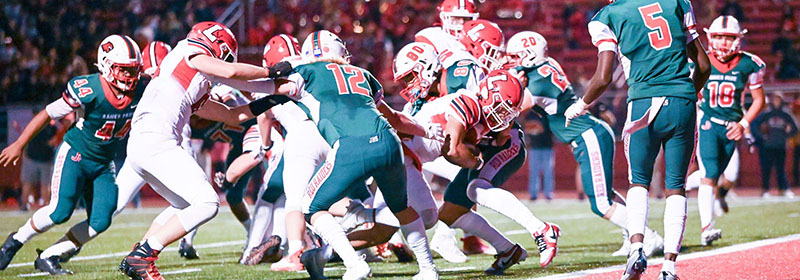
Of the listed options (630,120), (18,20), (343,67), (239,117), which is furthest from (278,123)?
(18,20)

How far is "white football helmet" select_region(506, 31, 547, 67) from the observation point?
25.2 ft

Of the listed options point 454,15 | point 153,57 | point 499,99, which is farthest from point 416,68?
point 153,57

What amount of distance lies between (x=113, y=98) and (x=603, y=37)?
3319 millimetres

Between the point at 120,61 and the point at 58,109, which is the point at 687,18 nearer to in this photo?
the point at 120,61

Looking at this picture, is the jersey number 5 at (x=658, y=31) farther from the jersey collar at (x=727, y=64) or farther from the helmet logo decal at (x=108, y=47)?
the jersey collar at (x=727, y=64)

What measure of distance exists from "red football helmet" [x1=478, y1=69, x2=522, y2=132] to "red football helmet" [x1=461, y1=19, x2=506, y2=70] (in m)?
1.67

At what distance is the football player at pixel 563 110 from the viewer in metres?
7.49

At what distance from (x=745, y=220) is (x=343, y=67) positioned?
6375mm

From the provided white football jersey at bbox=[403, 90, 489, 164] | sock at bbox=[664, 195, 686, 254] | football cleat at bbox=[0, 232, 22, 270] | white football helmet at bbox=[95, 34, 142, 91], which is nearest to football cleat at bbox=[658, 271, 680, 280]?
sock at bbox=[664, 195, 686, 254]

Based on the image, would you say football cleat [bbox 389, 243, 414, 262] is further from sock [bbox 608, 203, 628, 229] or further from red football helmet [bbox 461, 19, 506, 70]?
red football helmet [bbox 461, 19, 506, 70]

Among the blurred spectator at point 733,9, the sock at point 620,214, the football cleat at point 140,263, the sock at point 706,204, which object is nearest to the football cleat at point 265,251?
the football cleat at point 140,263

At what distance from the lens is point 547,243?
5.85m

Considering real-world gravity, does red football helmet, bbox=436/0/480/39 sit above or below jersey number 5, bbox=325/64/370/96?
below

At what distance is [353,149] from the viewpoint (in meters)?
5.17
